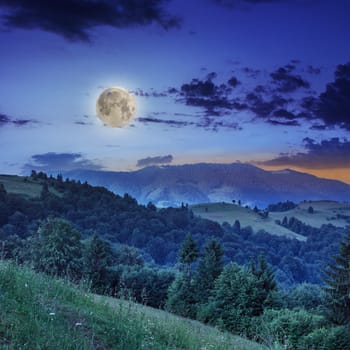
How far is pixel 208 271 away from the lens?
6256 cm

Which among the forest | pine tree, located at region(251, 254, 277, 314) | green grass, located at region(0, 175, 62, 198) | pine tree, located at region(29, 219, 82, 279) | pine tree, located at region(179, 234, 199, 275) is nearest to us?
the forest

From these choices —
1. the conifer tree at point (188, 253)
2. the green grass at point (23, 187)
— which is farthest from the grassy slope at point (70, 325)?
the green grass at point (23, 187)

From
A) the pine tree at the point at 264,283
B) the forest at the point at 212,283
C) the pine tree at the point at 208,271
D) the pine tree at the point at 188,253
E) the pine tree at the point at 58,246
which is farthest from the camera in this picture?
the pine tree at the point at 188,253

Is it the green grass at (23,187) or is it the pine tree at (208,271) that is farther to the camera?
the green grass at (23,187)

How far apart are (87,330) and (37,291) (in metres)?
1.75

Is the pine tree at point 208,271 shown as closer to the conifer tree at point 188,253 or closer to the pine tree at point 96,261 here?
the conifer tree at point 188,253

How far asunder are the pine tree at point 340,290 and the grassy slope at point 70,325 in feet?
125

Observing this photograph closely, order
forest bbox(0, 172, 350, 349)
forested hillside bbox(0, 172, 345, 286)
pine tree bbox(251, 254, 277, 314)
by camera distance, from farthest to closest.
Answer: forested hillside bbox(0, 172, 345, 286), pine tree bbox(251, 254, 277, 314), forest bbox(0, 172, 350, 349)

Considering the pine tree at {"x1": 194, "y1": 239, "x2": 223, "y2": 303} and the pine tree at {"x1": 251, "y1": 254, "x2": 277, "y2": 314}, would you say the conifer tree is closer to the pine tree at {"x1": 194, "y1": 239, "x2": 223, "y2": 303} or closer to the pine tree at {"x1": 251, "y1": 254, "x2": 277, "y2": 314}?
the pine tree at {"x1": 194, "y1": 239, "x2": 223, "y2": 303}

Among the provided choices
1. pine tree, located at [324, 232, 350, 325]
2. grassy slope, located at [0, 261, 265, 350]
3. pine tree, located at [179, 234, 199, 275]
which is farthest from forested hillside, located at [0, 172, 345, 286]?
grassy slope, located at [0, 261, 265, 350]

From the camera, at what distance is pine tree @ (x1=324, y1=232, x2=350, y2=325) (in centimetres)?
4219

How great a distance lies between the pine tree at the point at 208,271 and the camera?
60.8 metres

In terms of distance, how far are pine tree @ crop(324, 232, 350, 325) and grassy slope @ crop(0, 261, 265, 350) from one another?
3815cm

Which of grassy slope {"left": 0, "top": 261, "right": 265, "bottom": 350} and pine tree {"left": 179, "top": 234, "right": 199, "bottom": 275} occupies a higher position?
grassy slope {"left": 0, "top": 261, "right": 265, "bottom": 350}
